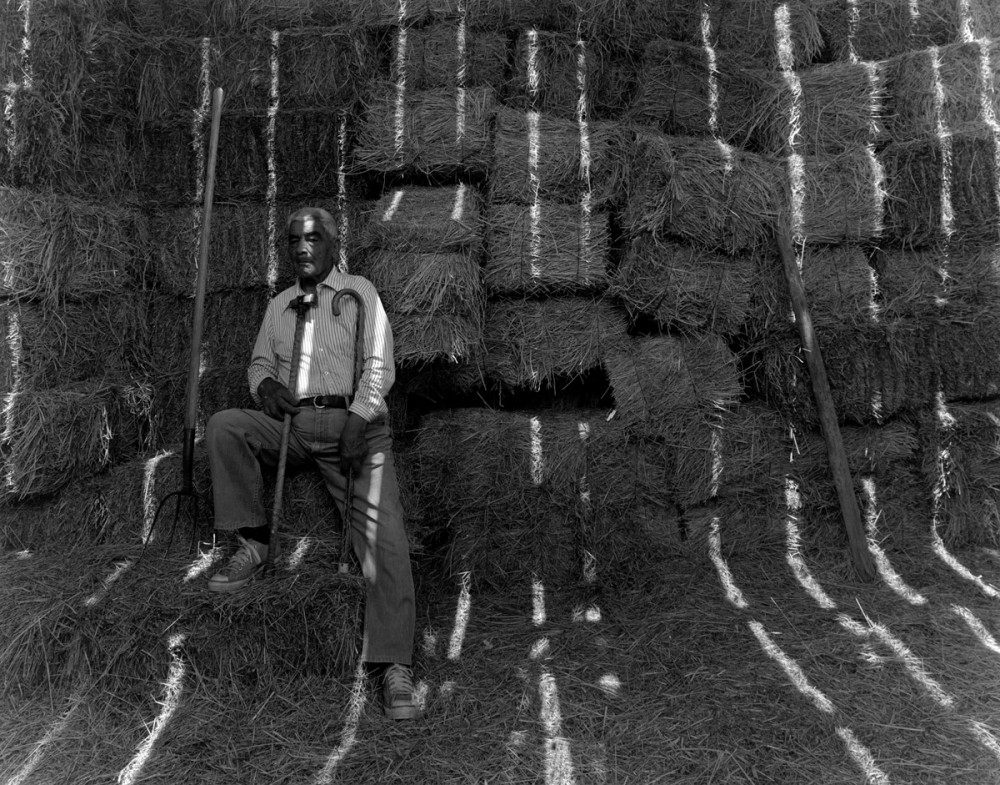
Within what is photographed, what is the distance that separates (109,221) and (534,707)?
2729mm

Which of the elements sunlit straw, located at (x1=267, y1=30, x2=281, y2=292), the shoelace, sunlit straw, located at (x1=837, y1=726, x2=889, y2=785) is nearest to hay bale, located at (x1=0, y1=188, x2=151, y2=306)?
sunlit straw, located at (x1=267, y1=30, x2=281, y2=292)

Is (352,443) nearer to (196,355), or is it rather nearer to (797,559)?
(196,355)

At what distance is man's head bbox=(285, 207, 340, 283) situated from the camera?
339 centimetres

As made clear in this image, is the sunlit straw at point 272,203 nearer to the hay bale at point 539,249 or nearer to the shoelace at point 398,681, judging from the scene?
the hay bale at point 539,249

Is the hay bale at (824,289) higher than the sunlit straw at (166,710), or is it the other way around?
the hay bale at (824,289)

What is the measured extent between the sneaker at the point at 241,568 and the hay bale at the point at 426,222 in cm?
135

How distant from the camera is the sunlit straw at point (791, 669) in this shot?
2.72m

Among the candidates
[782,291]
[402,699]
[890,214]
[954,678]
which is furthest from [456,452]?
[890,214]

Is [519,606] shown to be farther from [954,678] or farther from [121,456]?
[121,456]

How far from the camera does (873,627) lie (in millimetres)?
3301

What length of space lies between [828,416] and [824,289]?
624mm

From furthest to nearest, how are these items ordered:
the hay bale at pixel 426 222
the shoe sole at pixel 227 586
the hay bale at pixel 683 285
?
1. the hay bale at pixel 683 285
2. the hay bale at pixel 426 222
3. the shoe sole at pixel 227 586

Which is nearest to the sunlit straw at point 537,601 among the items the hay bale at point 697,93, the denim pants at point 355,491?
the denim pants at point 355,491

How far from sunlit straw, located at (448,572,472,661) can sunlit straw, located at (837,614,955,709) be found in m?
1.50
